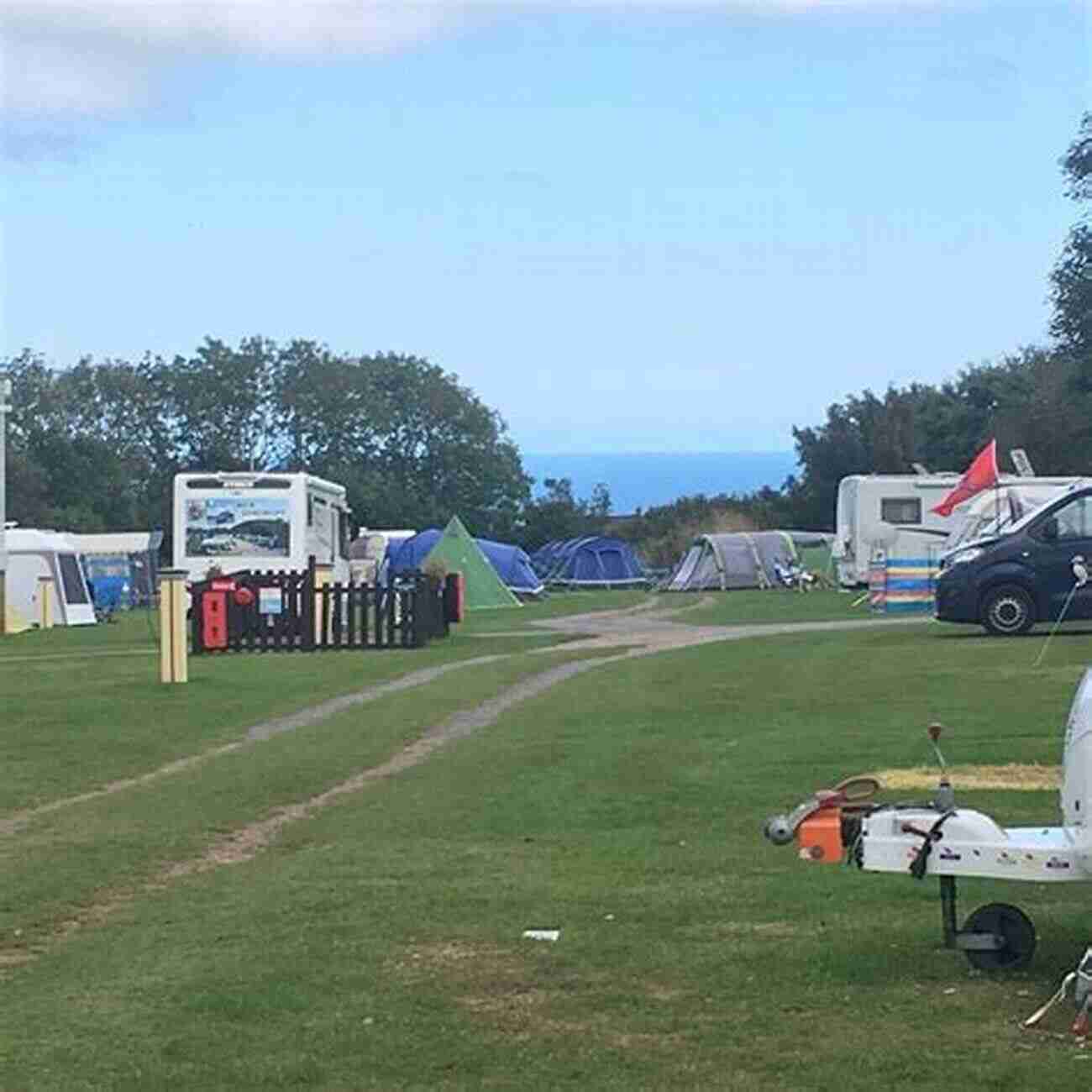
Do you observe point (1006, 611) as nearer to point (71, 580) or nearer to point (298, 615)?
point (298, 615)

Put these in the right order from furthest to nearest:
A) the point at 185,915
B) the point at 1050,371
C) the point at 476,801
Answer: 1. the point at 1050,371
2. the point at 476,801
3. the point at 185,915

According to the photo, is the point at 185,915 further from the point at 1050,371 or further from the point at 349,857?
the point at 1050,371

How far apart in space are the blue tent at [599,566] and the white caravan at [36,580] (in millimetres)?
22106

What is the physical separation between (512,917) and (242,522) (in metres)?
29.4

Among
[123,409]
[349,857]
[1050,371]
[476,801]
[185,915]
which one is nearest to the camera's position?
[185,915]

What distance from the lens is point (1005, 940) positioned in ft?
26.2

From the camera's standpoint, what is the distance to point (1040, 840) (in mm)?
7906

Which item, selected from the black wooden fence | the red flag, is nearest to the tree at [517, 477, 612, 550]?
the red flag

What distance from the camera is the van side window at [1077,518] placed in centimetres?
2919

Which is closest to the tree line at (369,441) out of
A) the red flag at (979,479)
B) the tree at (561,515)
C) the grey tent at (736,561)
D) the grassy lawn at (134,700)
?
the tree at (561,515)

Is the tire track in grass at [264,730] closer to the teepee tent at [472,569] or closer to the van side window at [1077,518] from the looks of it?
the van side window at [1077,518]

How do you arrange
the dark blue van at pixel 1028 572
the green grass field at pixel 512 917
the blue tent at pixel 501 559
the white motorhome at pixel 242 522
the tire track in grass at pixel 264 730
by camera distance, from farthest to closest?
the blue tent at pixel 501 559
the white motorhome at pixel 242 522
the dark blue van at pixel 1028 572
the tire track in grass at pixel 264 730
the green grass field at pixel 512 917

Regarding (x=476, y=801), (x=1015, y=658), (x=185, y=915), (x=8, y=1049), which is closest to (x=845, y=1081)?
(x=8, y=1049)

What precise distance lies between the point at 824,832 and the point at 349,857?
3.93 m
